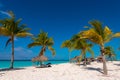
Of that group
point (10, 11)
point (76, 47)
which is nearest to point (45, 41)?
point (76, 47)

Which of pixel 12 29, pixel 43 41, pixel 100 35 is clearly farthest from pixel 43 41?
pixel 100 35

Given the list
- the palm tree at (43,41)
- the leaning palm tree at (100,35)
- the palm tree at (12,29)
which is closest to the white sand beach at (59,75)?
the leaning palm tree at (100,35)

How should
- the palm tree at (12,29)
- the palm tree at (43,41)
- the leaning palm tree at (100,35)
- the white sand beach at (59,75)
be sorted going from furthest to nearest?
the palm tree at (43,41), the palm tree at (12,29), the leaning palm tree at (100,35), the white sand beach at (59,75)

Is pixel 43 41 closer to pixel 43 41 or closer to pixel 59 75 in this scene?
pixel 43 41

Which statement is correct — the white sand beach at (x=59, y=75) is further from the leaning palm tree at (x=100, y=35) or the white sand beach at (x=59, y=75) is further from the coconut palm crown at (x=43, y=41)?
the coconut palm crown at (x=43, y=41)

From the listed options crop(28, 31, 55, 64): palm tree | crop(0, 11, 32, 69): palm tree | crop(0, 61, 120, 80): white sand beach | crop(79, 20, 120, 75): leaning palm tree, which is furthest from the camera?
crop(28, 31, 55, 64): palm tree

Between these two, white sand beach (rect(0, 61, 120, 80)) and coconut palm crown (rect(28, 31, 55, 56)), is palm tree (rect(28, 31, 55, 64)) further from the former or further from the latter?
white sand beach (rect(0, 61, 120, 80))

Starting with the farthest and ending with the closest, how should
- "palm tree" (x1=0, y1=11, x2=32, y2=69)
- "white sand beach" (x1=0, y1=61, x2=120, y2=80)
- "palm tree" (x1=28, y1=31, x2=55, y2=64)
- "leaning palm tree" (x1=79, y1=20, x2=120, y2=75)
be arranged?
"palm tree" (x1=28, y1=31, x2=55, y2=64) → "palm tree" (x1=0, y1=11, x2=32, y2=69) → "leaning palm tree" (x1=79, y1=20, x2=120, y2=75) → "white sand beach" (x1=0, y1=61, x2=120, y2=80)

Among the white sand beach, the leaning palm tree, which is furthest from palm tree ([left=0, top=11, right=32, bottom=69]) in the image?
the leaning palm tree

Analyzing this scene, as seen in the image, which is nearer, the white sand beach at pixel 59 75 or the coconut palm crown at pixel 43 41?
the white sand beach at pixel 59 75

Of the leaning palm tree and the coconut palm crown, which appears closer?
the leaning palm tree

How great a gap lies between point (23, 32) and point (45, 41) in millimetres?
7096

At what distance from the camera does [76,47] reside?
27516 mm

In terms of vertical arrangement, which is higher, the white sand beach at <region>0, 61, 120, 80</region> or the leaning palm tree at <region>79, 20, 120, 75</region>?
the leaning palm tree at <region>79, 20, 120, 75</region>
